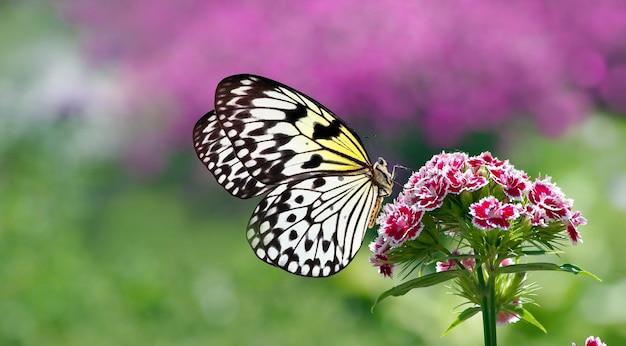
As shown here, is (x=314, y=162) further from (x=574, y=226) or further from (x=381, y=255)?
(x=574, y=226)

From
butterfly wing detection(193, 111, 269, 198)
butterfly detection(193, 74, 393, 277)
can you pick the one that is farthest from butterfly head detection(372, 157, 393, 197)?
butterfly wing detection(193, 111, 269, 198)

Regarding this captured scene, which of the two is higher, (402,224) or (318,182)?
(318,182)

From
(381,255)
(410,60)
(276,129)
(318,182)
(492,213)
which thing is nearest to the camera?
(492,213)

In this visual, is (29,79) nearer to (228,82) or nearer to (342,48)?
(342,48)

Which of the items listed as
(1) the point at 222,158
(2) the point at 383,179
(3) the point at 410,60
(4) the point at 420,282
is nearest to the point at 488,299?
(4) the point at 420,282

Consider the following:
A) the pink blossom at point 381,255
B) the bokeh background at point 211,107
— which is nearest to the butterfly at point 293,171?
the pink blossom at point 381,255
